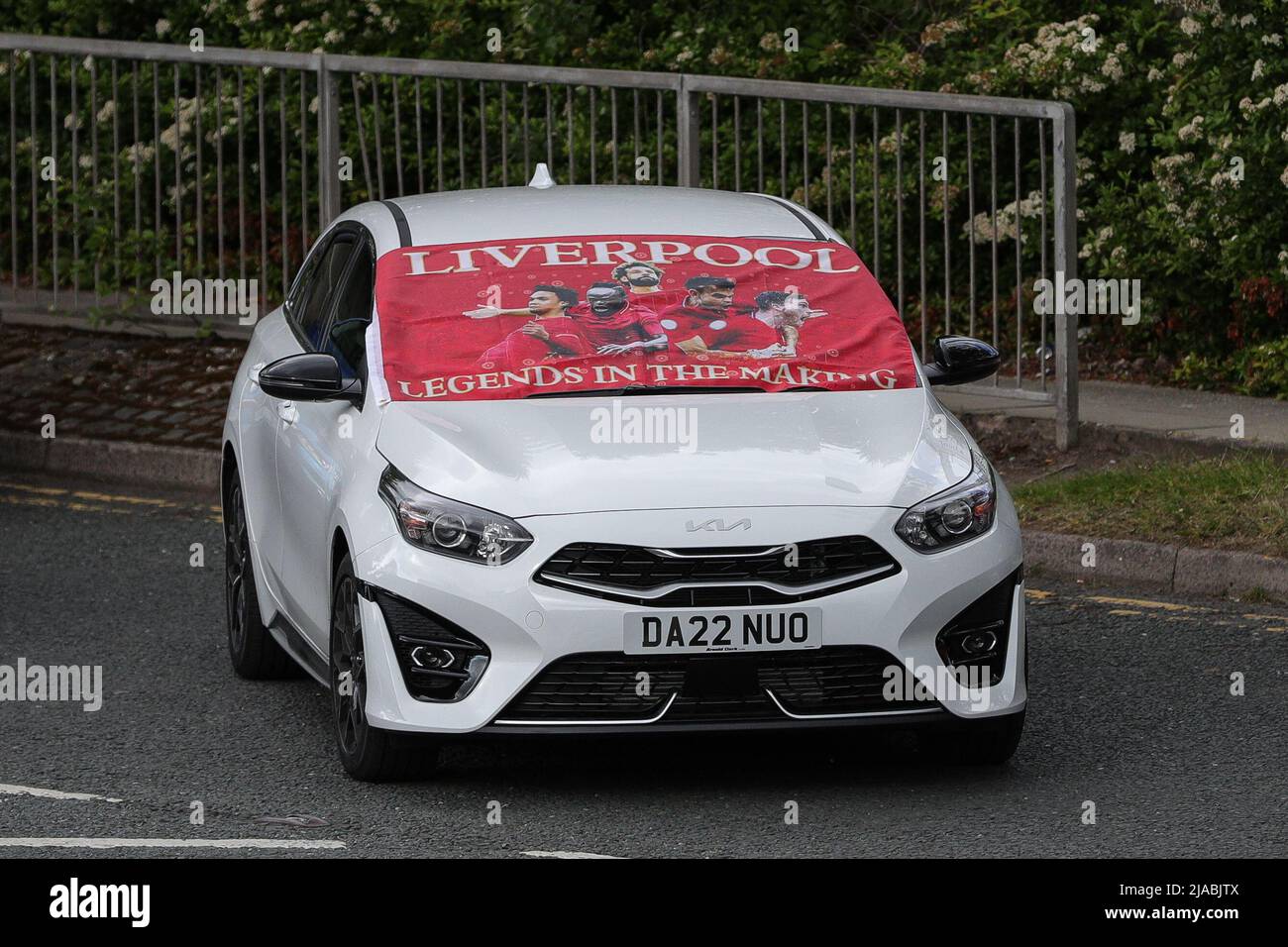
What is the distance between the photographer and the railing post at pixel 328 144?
1327 centimetres

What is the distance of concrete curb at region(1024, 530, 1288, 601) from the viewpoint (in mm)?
8812

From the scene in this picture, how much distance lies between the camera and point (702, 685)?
19.7 feet

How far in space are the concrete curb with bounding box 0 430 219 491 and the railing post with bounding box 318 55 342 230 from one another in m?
1.93

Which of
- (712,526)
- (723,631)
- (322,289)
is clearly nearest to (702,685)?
(723,631)

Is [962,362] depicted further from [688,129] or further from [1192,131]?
[1192,131]

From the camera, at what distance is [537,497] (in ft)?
19.9

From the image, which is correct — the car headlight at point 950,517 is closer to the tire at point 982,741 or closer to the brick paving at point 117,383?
the tire at point 982,741

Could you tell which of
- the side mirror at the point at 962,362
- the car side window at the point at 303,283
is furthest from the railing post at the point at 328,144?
the side mirror at the point at 962,362

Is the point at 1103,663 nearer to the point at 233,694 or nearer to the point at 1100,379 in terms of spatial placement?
the point at 233,694

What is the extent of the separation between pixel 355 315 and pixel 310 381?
2.05 feet

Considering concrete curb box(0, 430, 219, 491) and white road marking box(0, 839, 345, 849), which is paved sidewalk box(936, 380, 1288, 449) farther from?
white road marking box(0, 839, 345, 849)

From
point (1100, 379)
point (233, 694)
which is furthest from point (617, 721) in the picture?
point (1100, 379)

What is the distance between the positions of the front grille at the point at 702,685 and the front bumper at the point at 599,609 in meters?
0.02

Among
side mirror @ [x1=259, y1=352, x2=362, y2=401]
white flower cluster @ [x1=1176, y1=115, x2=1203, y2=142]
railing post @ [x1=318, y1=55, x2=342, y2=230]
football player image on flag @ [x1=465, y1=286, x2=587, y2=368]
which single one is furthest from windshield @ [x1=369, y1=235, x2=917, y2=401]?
railing post @ [x1=318, y1=55, x2=342, y2=230]
